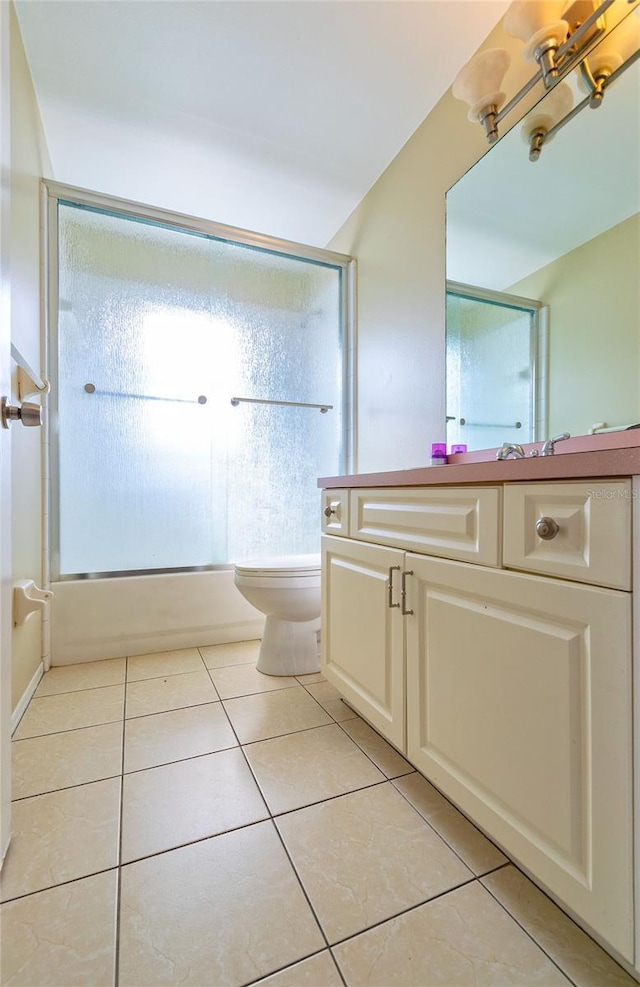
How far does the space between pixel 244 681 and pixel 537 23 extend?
2.15 metres

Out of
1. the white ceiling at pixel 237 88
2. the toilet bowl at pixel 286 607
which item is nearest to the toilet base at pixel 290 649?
the toilet bowl at pixel 286 607

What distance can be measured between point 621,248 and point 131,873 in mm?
1710

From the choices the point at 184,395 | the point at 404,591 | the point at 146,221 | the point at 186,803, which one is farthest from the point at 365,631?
the point at 146,221

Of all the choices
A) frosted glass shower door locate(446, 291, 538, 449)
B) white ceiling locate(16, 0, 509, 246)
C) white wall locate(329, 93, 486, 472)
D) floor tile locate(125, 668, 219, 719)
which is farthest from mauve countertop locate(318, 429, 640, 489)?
white ceiling locate(16, 0, 509, 246)

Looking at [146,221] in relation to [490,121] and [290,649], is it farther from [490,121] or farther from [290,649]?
[290,649]

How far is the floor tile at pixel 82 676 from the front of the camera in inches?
59.6

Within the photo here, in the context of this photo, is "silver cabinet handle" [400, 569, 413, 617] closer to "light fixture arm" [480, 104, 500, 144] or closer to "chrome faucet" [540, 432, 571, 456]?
"chrome faucet" [540, 432, 571, 456]

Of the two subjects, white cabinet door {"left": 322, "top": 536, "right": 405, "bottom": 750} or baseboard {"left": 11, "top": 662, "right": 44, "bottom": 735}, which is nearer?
white cabinet door {"left": 322, "top": 536, "right": 405, "bottom": 750}

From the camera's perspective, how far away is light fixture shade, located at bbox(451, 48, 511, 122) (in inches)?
45.6

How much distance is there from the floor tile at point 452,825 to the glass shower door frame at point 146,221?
126cm

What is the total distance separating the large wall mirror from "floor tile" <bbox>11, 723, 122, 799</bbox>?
143cm

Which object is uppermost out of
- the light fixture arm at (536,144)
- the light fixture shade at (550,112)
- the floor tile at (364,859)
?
the light fixture shade at (550,112)

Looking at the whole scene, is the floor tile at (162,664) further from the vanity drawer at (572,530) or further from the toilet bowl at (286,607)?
the vanity drawer at (572,530)

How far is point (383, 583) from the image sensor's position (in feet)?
3.41
